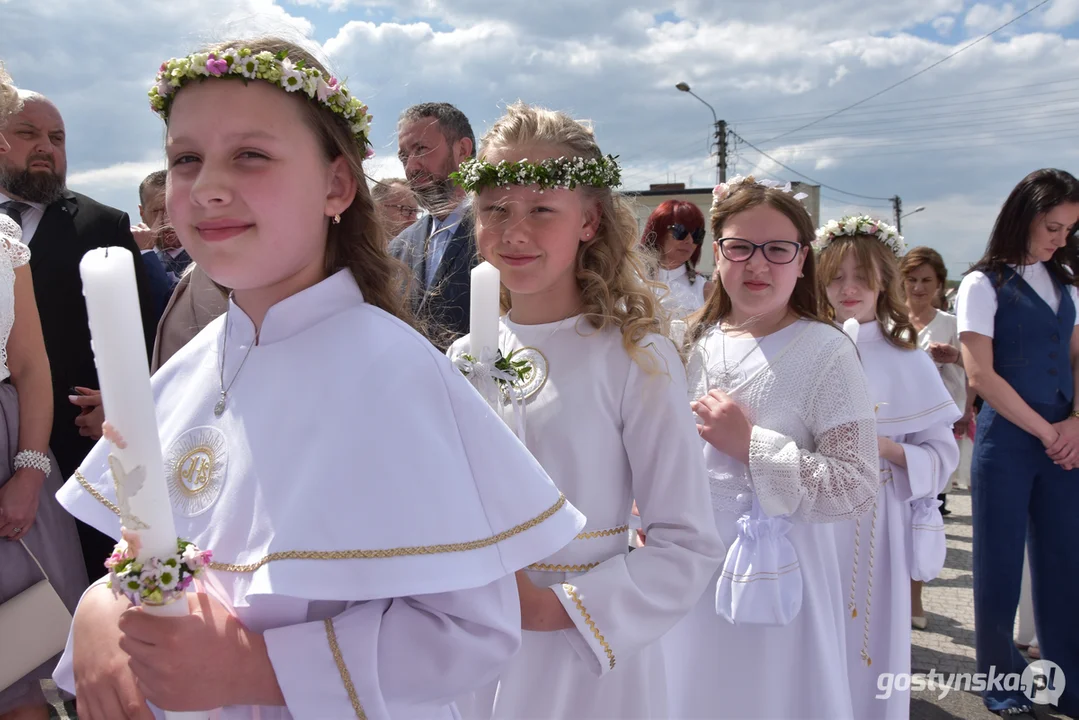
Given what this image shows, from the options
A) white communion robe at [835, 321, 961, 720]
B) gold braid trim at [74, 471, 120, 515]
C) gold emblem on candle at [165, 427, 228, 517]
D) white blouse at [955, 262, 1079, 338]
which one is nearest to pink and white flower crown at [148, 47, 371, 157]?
gold emblem on candle at [165, 427, 228, 517]

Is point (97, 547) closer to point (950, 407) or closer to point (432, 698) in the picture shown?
point (432, 698)

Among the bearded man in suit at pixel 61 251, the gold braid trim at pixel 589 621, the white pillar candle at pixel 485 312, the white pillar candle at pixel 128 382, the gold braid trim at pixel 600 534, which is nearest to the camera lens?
the white pillar candle at pixel 128 382

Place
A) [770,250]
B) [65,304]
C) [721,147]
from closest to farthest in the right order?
[770,250], [65,304], [721,147]

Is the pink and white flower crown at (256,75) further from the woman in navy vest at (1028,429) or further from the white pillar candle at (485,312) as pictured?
the woman in navy vest at (1028,429)

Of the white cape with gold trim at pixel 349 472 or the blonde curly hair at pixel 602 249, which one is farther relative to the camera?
the blonde curly hair at pixel 602 249

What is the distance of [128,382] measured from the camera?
1021mm

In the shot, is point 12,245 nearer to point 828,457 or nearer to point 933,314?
point 828,457

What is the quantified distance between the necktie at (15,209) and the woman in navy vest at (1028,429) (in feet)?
16.1

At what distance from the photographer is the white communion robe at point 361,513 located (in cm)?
121

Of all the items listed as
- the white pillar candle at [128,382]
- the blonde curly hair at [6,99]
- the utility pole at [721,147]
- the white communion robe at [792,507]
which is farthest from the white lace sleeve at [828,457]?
the utility pole at [721,147]

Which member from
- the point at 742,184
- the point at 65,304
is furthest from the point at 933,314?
the point at 65,304

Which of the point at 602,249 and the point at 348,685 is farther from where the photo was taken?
the point at 602,249

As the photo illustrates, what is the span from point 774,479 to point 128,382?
2173 mm

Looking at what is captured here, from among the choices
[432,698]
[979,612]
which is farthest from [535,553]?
[979,612]
